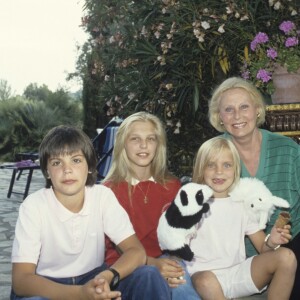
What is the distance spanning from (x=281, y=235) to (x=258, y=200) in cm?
28

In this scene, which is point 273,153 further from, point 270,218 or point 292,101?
point 292,101

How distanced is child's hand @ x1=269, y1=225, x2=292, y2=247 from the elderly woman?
0.42 meters

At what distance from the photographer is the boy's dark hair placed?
2346 mm

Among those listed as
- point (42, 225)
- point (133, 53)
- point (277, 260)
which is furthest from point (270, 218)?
point (133, 53)

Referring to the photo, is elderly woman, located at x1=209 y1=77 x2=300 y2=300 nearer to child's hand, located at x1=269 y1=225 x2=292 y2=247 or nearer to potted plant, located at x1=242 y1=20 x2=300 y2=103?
child's hand, located at x1=269 y1=225 x2=292 y2=247

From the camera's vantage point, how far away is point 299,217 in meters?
2.89

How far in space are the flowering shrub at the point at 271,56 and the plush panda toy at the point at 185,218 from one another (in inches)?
58.9

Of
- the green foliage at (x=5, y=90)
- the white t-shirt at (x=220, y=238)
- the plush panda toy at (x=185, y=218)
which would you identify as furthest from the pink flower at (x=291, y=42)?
the green foliage at (x=5, y=90)

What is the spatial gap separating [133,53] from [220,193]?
98.6 inches

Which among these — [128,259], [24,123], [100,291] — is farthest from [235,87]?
[24,123]

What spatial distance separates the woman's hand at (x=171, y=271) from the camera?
2.39 metres

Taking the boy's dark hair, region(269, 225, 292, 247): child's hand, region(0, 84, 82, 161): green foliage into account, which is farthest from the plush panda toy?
region(0, 84, 82, 161): green foliage

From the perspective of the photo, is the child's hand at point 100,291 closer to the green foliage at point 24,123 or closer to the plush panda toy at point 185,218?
the plush panda toy at point 185,218

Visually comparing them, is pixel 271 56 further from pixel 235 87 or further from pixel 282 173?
pixel 282 173
